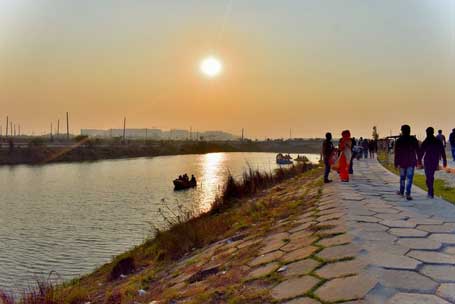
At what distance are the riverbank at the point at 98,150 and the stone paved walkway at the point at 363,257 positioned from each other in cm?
5237

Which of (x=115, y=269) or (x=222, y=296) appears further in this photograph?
(x=115, y=269)

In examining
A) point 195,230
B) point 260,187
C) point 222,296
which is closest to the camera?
point 222,296

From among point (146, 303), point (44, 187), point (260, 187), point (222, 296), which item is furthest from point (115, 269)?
point (44, 187)

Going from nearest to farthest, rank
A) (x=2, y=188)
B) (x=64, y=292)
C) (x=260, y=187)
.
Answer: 1. (x=64, y=292)
2. (x=260, y=187)
3. (x=2, y=188)

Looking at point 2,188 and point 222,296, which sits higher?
point 222,296

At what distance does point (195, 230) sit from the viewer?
830 cm

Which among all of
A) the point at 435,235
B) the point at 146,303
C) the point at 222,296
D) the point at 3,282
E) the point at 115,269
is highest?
the point at 435,235

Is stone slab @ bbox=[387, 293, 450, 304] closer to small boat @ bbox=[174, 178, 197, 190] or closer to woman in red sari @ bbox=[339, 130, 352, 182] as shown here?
woman in red sari @ bbox=[339, 130, 352, 182]

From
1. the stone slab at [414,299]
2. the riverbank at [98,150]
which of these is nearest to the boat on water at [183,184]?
the stone slab at [414,299]

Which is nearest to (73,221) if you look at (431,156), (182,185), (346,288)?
(182,185)

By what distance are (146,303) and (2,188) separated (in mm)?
27990

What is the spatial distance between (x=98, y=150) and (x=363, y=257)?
64170 mm

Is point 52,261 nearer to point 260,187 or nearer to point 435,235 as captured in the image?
point 260,187

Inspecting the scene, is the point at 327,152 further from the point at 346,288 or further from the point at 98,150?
the point at 98,150
